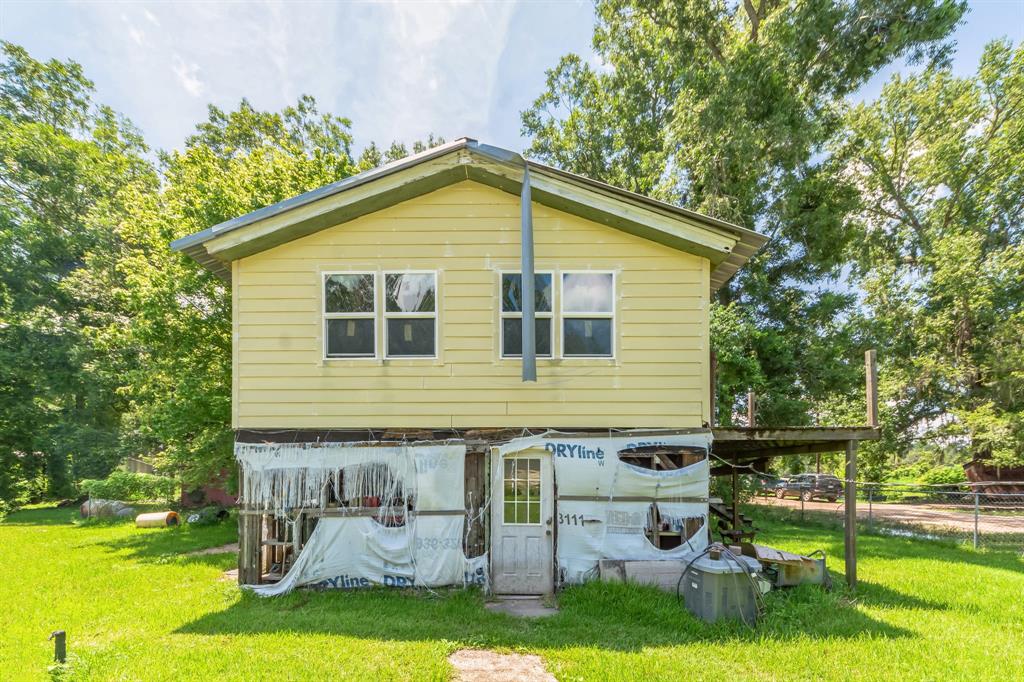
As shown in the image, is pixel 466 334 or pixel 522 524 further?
pixel 466 334

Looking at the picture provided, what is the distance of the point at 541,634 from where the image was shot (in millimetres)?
5430

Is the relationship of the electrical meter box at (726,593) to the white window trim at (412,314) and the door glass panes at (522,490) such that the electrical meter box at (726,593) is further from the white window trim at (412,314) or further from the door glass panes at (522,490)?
the white window trim at (412,314)

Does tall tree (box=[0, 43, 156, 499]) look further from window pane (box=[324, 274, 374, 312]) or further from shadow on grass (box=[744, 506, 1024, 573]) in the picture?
shadow on grass (box=[744, 506, 1024, 573])

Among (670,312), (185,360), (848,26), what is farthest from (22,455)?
(848,26)

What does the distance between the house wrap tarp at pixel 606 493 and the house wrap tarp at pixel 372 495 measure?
1.16m

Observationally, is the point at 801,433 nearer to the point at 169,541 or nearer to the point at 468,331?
the point at 468,331

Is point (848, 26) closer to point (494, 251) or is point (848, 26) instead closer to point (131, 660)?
point (494, 251)

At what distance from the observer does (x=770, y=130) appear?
1425cm

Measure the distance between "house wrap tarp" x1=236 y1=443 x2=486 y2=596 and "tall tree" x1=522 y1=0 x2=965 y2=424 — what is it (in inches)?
396

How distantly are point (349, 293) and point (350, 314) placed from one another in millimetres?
344

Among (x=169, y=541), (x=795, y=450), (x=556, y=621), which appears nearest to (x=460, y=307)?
(x=556, y=621)

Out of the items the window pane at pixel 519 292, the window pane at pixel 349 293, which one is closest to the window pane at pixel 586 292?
the window pane at pixel 519 292

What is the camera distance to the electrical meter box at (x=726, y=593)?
5.71m

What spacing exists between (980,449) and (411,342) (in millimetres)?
22042
